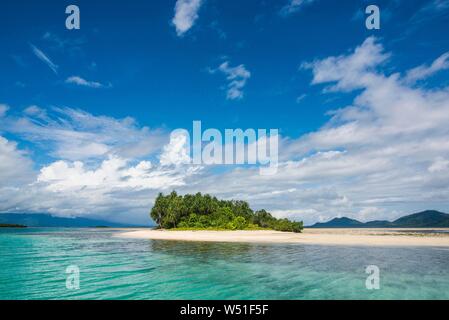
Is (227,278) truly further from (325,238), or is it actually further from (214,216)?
(214,216)

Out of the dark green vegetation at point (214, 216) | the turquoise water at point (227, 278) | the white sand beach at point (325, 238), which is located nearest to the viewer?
the turquoise water at point (227, 278)

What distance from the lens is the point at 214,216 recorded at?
300 ft

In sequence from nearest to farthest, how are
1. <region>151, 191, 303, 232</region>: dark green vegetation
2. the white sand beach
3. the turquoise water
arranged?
the turquoise water → the white sand beach → <region>151, 191, 303, 232</region>: dark green vegetation

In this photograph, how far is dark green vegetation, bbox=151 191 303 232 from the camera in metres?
86.5

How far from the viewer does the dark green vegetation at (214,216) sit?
284ft

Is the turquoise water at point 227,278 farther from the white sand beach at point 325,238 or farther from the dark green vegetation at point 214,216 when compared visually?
the dark green vegetation at point 214,216

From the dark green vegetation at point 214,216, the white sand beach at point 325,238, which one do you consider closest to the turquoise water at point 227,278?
the white sand beach at point 325,238

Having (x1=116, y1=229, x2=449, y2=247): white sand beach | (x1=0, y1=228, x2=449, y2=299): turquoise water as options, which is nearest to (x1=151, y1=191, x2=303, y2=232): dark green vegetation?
(x1=116, y1=229, x2=449, y2=247): white sand beach

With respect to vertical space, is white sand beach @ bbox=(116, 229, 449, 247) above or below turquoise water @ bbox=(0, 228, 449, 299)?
below

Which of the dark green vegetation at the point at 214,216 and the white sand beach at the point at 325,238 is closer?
the white sand beach at the point at 325,238

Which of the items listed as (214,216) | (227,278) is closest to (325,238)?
(214,216)

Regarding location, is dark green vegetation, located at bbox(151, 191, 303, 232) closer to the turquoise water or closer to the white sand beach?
Result: the white sand beach

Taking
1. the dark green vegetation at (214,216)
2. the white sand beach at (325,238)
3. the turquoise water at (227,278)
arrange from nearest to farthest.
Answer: the turquoise water at (227,278), the white sand beach at (325,238), the dark green vegetation at (214,216)

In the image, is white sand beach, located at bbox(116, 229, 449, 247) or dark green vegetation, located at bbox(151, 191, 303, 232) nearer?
white sand beach, located at bbox(116, 229, 449, 247)
